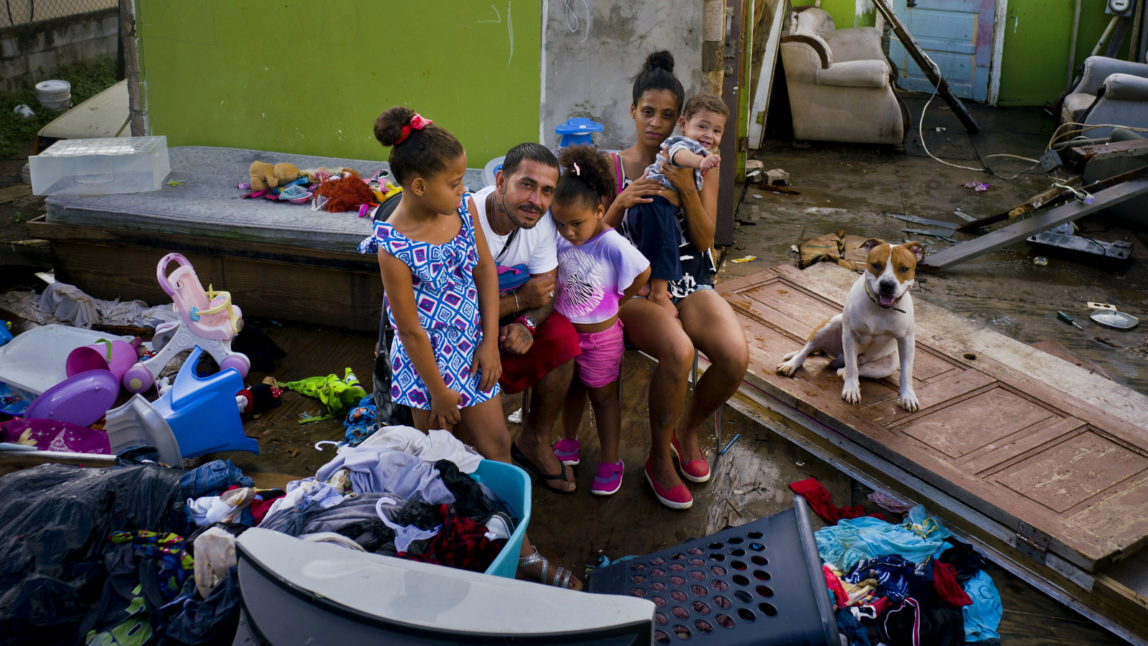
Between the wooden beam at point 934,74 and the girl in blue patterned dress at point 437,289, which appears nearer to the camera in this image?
the girl in blue patterned dress at point 437,289

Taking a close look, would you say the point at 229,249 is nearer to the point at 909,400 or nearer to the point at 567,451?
the point at 567,451

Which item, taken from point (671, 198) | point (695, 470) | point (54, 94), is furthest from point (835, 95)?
point (54, 94)

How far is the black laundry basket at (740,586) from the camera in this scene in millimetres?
1995

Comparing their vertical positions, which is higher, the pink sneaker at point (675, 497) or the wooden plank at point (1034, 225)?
the wooden plank at point (1034, 225)

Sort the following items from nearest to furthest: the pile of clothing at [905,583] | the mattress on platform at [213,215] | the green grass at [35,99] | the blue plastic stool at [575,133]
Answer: the pile of clothing at [905,583]
the blue plastic stool at [575,133]
the mattress on platform at [213,215]
the green grass at [35,99]

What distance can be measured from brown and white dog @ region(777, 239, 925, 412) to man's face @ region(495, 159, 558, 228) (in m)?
1.48

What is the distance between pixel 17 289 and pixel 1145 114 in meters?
8.35

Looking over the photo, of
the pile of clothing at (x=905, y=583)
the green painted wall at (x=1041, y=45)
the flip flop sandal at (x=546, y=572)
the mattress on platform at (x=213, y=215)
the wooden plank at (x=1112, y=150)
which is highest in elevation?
the green painted wall at (x=1041, y=45)

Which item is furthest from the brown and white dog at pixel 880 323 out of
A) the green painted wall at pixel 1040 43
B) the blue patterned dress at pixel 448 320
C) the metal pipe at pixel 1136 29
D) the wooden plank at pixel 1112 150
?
the green painted wall at pixel 1040 43

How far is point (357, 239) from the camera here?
410cm

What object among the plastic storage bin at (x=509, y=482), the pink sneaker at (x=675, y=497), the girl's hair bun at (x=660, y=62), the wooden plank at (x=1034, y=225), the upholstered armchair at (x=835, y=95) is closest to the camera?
the plastic storage bin at (x=509, y=482)

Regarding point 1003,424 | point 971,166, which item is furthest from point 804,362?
point 971,166

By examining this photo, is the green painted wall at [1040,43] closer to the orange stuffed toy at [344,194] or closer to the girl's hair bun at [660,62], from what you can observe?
the orange stuffed toy at [344,194]

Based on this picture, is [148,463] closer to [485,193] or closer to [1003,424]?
[485,193]
